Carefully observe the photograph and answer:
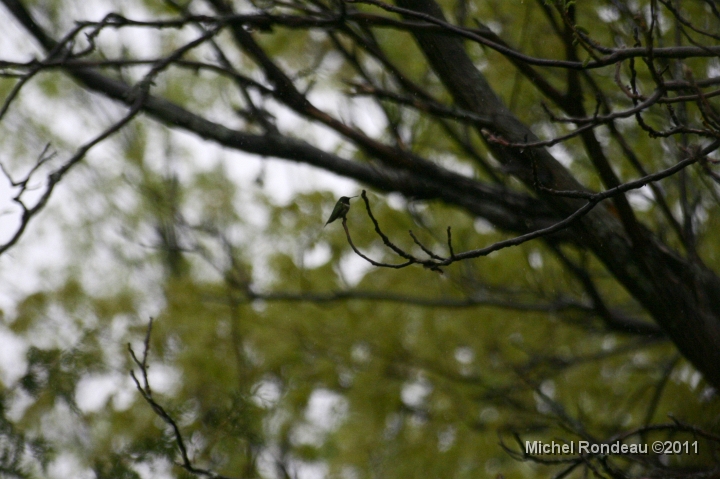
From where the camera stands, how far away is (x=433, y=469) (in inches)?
127

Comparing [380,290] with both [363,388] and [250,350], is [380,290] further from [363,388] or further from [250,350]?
[250,350]

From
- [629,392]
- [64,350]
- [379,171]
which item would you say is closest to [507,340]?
[629,392]

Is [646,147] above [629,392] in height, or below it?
above

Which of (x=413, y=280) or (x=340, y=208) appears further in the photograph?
(x=413, y=280)

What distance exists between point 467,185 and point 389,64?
0.57m

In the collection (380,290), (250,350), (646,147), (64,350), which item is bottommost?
(64,350)

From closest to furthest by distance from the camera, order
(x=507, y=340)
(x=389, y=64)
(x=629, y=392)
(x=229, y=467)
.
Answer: (x=389, y=64) → (x=229, y=467) → (x=629, y=392) → (x=507, y=340)

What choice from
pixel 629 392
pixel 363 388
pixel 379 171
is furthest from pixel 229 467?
pixel 629 392

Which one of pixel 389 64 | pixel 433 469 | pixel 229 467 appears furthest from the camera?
pixel 433 469

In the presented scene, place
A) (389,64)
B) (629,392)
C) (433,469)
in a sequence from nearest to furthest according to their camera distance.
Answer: (389,64), (433,469), (629,392)

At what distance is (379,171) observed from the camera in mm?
2553

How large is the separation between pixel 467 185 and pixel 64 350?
5.76ft

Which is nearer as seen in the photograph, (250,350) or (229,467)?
(229,467)

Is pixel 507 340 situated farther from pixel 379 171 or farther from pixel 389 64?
pixel 389 64
